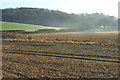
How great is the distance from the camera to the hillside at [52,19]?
2558 centimetres

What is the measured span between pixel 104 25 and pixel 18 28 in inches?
845

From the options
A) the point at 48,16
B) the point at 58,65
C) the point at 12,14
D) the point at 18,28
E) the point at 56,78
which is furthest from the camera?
the point at 48,16

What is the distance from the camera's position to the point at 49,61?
6234mm

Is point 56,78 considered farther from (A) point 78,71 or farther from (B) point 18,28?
(B) point 18,28

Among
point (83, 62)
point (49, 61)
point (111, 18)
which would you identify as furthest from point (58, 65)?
point (111, 18)

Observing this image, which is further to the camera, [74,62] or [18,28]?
[18,28]

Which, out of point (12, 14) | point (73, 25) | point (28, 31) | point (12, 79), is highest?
point (12, 14)

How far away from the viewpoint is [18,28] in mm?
17375

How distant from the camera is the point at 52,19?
3164 cm

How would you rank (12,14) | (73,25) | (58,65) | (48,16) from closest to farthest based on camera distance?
1. (58,65)
2. (12,14)
3. (73,25)
4. (48,16)

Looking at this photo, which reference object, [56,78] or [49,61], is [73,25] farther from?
[56,78]

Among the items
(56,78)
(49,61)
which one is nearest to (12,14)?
(49,61)

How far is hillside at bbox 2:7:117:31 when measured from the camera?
25578 mm

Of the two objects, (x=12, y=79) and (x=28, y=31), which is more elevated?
(x=28, y=31)
